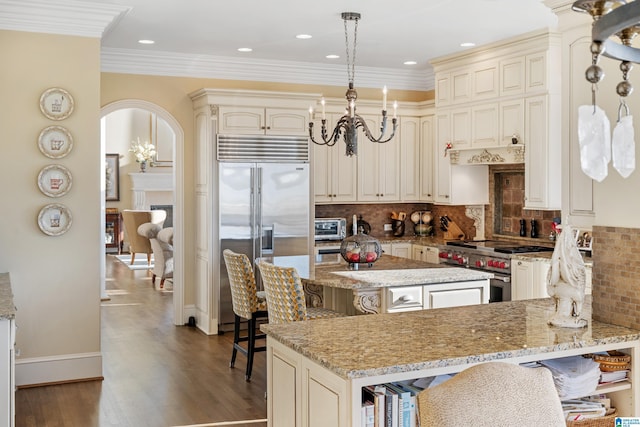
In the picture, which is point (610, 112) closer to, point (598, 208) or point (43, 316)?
point (598, 208)

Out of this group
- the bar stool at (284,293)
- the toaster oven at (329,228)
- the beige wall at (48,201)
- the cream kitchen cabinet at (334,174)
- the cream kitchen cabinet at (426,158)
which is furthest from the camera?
the cream kitchen cabinet at (426,158)

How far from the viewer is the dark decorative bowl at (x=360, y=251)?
5117mm

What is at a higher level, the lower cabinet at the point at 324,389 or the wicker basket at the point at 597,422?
the lower cabinet at the point at 324,389

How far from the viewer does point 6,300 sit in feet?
12.4

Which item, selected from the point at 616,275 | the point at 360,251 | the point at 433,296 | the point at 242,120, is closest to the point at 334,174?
Result: the point at 242,120

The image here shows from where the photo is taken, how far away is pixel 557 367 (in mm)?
2791

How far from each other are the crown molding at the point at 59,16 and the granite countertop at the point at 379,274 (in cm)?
218

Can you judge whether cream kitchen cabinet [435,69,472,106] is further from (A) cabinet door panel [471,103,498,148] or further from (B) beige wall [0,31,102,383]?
(B) beige wall [0,31,102,383]

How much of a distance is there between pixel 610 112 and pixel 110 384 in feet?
12.9

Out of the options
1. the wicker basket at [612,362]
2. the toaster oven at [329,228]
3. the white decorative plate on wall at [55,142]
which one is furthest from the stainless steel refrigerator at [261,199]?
the wicker basket at [612,362]

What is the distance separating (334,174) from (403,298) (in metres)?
3.30

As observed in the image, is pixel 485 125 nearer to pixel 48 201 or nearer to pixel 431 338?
pixel 48 201

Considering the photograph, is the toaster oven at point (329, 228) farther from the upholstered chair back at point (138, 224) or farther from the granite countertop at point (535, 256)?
the upholstered chair back at point (138, 224)

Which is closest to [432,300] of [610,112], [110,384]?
[610,112]
